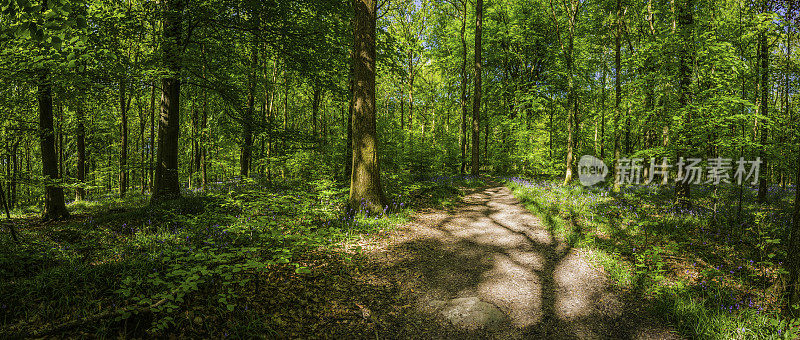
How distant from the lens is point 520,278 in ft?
15.6

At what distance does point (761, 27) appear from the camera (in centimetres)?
682

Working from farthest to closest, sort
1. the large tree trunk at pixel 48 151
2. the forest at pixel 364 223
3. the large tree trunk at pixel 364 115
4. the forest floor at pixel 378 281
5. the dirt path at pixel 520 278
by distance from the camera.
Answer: the large tree trunk at pixel 48 151 → the large tree trunk at pixel 364 115 → the dirt path at pixel 520 278 → the forest at pixel 364 223 → the forest floor at pixel 378 281

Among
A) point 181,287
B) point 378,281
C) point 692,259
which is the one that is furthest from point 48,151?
point 692,259

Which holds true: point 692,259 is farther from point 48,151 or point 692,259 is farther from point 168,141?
point 48,151

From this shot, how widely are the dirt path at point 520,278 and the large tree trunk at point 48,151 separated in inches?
383

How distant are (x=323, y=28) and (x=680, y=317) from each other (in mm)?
10064

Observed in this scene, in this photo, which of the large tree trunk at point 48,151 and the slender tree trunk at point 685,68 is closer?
the large tree trunk at point 48,151

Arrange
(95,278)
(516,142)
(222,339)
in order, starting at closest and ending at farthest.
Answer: (222,339), (95,278), (516,142)

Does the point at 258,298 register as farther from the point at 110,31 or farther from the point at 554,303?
the point at 110,31

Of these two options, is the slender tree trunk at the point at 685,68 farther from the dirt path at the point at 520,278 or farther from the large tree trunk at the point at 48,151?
the large tree trunk at the point at 48,151

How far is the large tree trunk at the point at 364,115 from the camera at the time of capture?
7.23 meters

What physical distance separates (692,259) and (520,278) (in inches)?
138

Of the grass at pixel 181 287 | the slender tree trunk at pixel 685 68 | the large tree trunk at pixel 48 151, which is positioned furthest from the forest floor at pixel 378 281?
the large tree trunk at pixel 48 151

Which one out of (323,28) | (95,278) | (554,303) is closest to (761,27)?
(554,303)
